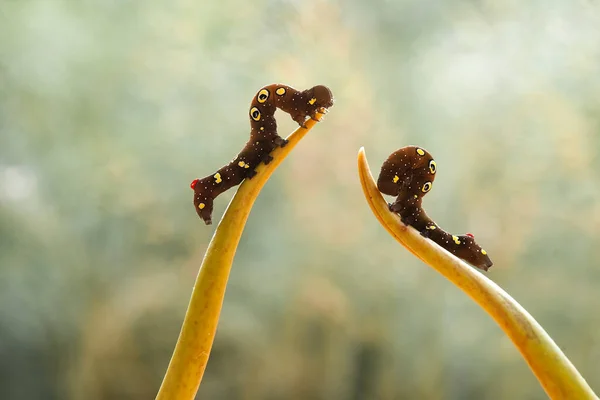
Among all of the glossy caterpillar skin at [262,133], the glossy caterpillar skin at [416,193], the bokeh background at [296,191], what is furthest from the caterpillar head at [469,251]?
the bokeh background at [296,191]

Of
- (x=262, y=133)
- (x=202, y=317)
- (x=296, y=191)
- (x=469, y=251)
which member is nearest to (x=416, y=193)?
(x=469, y=251)

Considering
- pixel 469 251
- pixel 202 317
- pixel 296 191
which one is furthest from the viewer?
pixel 296 191

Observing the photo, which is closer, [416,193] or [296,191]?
[416,193]

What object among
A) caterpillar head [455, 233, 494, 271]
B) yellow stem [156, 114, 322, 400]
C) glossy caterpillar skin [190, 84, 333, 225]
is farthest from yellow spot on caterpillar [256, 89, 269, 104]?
caterpillar head [455, 233, 494, 271]

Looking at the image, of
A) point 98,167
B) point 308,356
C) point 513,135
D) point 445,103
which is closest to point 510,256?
point 513,135

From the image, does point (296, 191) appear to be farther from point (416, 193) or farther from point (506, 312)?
point (506, 312)

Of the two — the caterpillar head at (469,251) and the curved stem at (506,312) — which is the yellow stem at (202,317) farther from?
the caterpillar head at (469,251)
